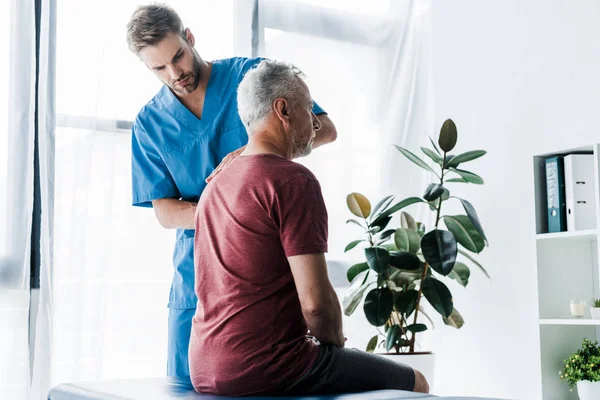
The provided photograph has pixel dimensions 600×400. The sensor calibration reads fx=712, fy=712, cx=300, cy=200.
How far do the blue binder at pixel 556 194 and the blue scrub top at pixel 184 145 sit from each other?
3.38 ft

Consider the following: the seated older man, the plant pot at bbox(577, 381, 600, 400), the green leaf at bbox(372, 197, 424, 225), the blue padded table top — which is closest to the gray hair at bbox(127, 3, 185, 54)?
the seated older man

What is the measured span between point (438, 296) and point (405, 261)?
0.18 metres

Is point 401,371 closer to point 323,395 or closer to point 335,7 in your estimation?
point 323,395

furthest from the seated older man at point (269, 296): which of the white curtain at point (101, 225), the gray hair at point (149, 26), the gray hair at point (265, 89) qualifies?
the white curtain at point (101, 225)

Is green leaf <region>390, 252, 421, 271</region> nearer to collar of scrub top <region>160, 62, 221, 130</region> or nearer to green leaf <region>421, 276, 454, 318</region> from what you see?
green leaf <region>421, 276, 454, 318</region>

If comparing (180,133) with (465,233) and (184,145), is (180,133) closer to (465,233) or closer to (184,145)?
(184,145)

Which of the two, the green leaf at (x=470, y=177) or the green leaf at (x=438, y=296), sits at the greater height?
the green leaf at (x=470, y=177)

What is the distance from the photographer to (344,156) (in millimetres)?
3311

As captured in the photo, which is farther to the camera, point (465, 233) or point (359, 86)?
point (359, 86)

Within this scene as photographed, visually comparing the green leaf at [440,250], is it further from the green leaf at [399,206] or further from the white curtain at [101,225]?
the white curtain at [101,225]

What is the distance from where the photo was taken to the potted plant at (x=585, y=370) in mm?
2342

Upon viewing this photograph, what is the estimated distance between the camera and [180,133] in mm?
1953

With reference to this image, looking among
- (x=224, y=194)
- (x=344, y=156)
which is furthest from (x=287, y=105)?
(x=344, y=156)

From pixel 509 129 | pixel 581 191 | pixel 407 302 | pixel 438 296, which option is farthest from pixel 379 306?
pixel 509 129
